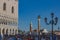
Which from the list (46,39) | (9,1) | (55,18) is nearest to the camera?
(55,18)

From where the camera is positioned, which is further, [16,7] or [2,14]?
[16,7]

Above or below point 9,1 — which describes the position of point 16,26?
below

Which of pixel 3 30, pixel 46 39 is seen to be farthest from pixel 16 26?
pixel 46 39

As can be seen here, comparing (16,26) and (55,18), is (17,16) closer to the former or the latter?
(16,26)

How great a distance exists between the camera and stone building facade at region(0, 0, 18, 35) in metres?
19.3

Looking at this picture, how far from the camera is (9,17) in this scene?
20.4 meters

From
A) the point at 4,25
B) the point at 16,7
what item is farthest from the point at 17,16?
the point at 4,25

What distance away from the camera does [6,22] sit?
64.9 ft

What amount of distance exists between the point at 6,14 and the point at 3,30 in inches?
60.9

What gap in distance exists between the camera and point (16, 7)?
20844 millimetres

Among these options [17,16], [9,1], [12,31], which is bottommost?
[12,31]

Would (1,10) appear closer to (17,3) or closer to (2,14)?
(2,14)

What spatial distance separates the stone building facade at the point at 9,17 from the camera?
63.4ft

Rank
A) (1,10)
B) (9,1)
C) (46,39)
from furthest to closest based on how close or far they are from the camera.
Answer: (9,1), (1,10), (46,39)
